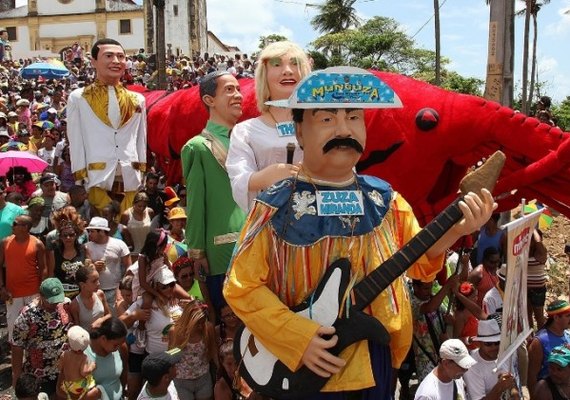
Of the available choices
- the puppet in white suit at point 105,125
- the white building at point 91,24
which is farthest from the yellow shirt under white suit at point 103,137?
the white building at point 91,24

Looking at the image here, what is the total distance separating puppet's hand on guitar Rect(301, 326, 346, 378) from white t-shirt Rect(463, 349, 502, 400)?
2556 millimetres

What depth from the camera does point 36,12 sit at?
2003 inches

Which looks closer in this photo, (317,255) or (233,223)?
(317,255)

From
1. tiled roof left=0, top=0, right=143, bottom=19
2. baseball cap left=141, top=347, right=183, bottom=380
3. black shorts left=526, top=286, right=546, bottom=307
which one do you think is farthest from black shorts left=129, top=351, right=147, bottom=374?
tiled roof left=0, top=0, right=143, bottom=19

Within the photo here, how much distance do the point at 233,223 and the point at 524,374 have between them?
295 centimetres

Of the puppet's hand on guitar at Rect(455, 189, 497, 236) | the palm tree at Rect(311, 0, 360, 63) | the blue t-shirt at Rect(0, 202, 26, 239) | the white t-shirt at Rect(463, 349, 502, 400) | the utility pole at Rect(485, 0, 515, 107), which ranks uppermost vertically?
the palm tree at Rect(311, 0, 360, 63)

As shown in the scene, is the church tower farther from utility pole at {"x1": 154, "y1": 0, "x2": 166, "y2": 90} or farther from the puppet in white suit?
the puppet in white suit

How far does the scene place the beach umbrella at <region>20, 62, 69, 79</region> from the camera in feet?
64.3

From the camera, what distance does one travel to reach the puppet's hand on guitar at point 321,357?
2.13 m

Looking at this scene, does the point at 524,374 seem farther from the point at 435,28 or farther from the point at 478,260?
the point at 435,28

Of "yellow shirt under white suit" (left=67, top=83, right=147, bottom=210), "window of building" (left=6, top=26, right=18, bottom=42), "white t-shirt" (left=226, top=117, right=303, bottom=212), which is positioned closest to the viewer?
"white t-shirt" (left=226, top=117, right=303, bottom=212)

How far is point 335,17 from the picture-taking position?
1443 inches

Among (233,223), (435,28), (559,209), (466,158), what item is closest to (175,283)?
(233,223)

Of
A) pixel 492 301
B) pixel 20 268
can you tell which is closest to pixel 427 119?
pixel 492 301
